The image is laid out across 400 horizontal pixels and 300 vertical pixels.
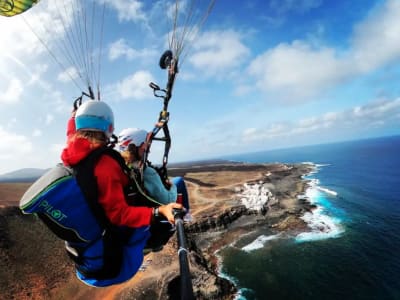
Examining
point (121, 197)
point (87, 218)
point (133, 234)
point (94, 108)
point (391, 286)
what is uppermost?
point (94, 108)

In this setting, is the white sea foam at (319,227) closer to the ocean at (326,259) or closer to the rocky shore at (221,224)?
the ocean at (326,259)

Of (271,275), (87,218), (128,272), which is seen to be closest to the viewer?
(87,218)

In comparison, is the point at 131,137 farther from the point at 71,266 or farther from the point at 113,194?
the point at 71,266

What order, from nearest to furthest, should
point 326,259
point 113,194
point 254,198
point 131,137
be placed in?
point 113,194 < point 131,137 < point 326,259 < point 254,198

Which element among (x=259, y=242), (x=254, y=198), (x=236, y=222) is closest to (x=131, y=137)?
(x=259, y=242)

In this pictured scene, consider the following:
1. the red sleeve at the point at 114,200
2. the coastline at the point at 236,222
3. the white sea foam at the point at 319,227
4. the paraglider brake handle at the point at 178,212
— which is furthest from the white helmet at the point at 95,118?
the white sea foam at the point at 319,227

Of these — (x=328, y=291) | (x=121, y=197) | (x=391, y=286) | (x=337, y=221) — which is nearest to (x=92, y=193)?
(x=121, y=197)

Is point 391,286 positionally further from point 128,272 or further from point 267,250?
point 128,272

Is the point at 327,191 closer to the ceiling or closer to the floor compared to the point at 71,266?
closer to the floor
